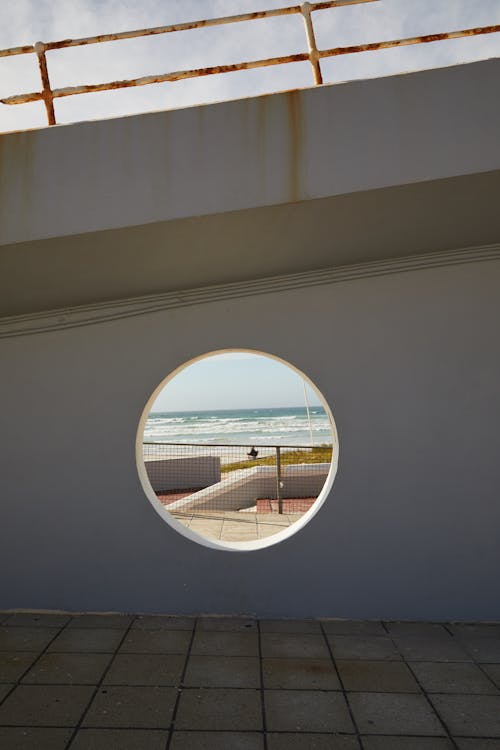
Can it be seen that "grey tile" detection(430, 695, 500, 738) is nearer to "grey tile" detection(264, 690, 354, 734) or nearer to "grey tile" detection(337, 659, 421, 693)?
"grey tile" detection(337, 659, 421, 693)

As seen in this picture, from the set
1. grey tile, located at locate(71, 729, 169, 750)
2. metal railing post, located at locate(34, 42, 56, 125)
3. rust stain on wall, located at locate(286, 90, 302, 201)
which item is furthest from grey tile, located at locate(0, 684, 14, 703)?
metal railing post, located at locate(34, 42, 56, 125)

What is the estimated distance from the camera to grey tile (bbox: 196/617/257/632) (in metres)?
3.63

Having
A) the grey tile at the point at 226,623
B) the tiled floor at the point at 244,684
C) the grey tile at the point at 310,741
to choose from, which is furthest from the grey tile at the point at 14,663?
the grey tile at the point at 310,741

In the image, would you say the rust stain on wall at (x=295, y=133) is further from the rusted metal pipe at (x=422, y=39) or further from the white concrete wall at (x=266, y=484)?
the white concrete wall at (x=266, y=484)

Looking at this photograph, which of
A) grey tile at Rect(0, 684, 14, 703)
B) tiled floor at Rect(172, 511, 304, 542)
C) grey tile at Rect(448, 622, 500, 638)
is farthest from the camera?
tiled floor at Rect(172, 511, 304, 542)

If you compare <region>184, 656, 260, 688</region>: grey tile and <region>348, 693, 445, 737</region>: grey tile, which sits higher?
<region>184, 656, 260, 688</region>: grey tile

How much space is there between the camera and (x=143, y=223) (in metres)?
3.00

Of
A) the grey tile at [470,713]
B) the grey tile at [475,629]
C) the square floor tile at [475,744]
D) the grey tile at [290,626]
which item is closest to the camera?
the square floor tile at [475,744]

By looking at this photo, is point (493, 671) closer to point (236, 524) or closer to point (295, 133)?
point (295, 133)

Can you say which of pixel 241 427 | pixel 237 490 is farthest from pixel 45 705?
pixel 241 427

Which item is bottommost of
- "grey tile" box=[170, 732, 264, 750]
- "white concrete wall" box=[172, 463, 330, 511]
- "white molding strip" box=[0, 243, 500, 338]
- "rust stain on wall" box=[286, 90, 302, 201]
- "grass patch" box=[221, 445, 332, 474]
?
"grey tile" box=[170, 732, 264, 750]

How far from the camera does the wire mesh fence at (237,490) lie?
26.1ft

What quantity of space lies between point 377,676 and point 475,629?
40.5 inches

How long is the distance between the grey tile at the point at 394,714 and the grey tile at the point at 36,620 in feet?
7.15
